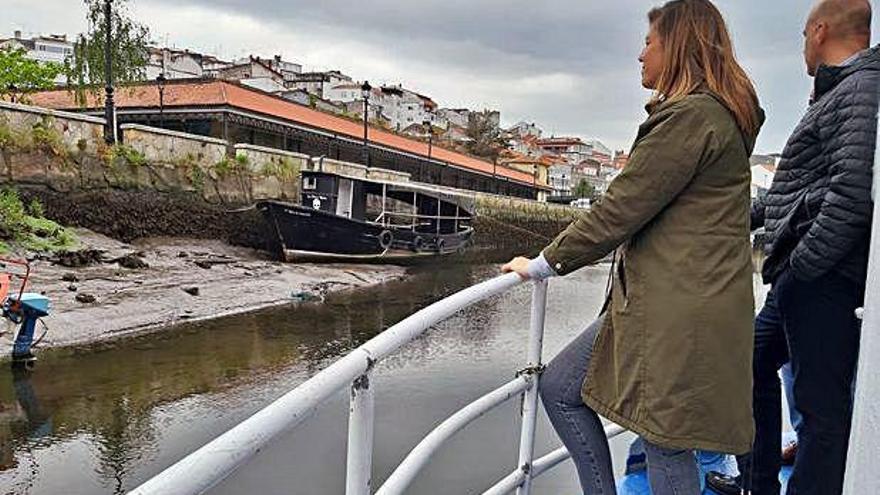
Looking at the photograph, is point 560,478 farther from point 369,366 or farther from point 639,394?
point 369,366

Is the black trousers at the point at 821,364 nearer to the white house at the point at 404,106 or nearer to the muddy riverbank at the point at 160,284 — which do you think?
the muddy riverbank at the point at 160,284

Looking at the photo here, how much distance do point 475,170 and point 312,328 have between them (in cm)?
2819

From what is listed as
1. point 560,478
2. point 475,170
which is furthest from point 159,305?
point 475,170

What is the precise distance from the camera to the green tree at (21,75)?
930 inches

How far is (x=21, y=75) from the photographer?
26156mm

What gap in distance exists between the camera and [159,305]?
428 inches

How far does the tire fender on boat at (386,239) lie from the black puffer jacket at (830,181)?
58.6 feet

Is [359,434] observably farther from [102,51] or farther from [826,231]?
[102,51]

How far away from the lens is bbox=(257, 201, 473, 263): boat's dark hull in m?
17.8

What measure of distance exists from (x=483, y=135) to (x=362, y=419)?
188 ft

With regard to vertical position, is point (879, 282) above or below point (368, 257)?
above

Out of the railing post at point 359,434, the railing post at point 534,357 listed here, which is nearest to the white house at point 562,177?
the railing post at point 534,357

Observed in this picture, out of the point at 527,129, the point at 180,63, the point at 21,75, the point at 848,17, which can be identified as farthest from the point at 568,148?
the point at 848,17

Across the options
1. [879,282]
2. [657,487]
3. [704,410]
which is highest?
[879,282]
